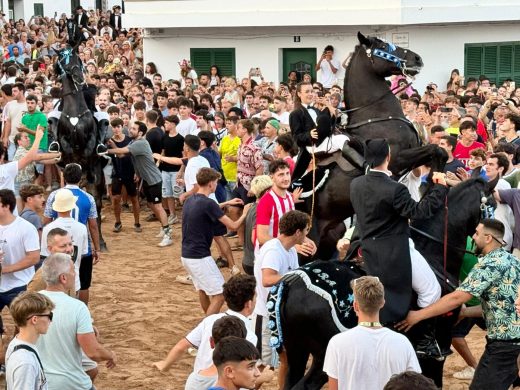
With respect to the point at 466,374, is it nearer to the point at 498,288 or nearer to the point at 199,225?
the point at 498,288

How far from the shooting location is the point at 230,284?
23.9 feet

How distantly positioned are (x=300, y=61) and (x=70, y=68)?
11.2 m

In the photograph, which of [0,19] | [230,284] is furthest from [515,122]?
[0,19]

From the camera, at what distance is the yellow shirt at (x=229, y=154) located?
16.0 metres

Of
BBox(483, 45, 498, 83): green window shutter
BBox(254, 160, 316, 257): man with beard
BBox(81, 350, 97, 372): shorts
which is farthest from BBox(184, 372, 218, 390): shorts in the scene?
BBox(483, 45, 498, 83): green window shutter

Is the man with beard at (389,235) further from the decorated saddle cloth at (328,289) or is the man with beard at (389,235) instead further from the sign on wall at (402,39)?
the sign on wall at (402,39)

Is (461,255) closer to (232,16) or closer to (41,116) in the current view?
(41,116)

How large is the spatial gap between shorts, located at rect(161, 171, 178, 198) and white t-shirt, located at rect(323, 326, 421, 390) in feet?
33.8

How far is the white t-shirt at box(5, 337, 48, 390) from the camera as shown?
6555mm

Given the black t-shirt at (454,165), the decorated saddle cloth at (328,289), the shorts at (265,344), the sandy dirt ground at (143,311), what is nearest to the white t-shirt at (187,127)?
the sandy dirt ground at (143,311)

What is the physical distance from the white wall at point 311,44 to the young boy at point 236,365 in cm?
1907

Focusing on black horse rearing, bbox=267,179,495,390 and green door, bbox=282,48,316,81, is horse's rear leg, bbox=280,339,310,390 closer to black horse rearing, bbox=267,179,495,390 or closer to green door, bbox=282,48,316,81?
black horse rearing, bbox=267,179,495,390

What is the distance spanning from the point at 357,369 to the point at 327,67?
60.1ft

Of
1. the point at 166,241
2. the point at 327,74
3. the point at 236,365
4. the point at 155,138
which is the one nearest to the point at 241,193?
the point at 166,241
